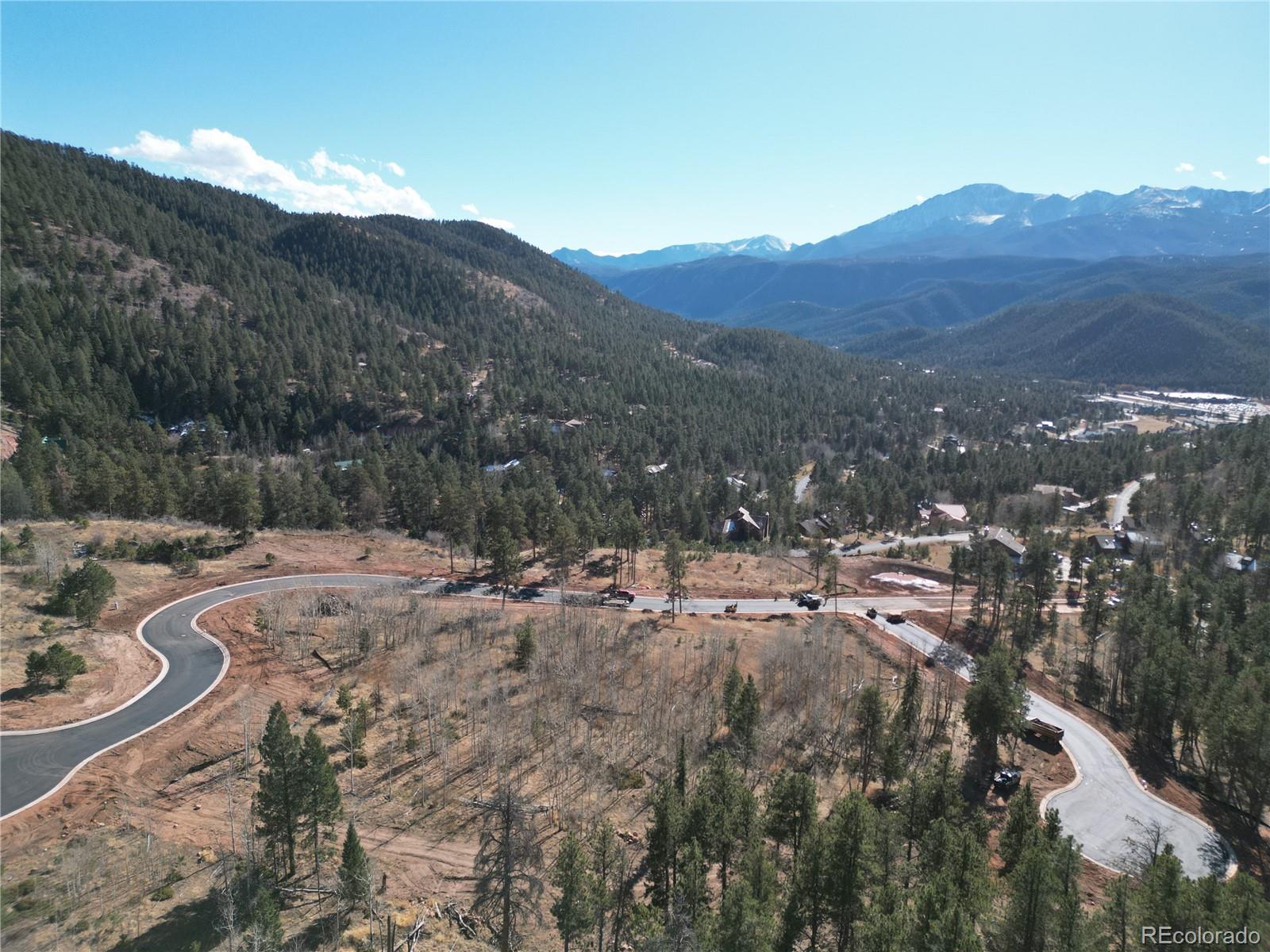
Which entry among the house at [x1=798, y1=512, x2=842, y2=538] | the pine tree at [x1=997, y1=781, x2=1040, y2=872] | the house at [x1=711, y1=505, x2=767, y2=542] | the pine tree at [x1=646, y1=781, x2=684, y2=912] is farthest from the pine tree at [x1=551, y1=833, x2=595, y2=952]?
the house at [x1=798, y1=512, x2=842, y2=538]

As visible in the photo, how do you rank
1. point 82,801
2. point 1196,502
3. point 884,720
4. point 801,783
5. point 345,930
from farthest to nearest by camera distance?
point 1196,502
point 884,720
point 801,783
point 82,801
point 345,930

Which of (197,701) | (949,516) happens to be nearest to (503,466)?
(949,516)

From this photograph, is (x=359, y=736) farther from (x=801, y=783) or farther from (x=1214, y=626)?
(x=1214, y=626)

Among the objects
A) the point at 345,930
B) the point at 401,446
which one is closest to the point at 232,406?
the point at 401,446

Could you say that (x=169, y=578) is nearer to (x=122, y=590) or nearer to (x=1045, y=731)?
(x=122, y=590)

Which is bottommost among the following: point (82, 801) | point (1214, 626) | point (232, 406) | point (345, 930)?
point (1214, 626)

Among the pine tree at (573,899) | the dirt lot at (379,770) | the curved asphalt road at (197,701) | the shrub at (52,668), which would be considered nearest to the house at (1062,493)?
the curved asphalt road at (197,701)

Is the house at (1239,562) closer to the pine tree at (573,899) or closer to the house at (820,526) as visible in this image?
the house at (820,526)
